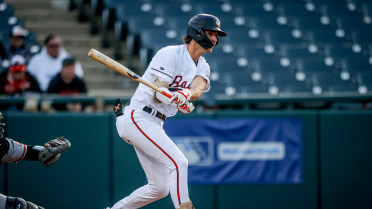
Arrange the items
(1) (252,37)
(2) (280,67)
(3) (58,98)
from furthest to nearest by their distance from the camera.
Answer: (1) (252,37), (2) (280,67), (3) (58,98)

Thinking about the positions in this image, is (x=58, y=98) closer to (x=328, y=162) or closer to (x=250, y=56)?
(x=328, y=162)

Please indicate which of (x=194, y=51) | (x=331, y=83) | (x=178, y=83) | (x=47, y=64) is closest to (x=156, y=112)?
(x=178, y=83)

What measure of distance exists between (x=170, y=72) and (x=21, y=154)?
1341mm

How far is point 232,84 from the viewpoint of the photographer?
7898mm

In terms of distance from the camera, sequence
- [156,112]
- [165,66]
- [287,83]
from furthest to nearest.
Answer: [287,83] < [156,112] < [165,66]

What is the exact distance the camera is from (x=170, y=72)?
12.5 ft

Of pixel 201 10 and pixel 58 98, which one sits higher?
pixel 201 10

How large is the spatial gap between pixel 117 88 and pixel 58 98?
3.40 meters

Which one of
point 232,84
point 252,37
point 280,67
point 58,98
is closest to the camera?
point 58,98

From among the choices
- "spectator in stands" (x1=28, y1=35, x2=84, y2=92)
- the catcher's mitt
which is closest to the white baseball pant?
the catcher's mitt

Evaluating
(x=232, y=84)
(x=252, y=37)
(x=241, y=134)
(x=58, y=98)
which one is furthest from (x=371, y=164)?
(x=252, y=37)

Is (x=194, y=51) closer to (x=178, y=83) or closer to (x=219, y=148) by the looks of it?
(x=178, y=83)

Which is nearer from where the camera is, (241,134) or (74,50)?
(241,134)

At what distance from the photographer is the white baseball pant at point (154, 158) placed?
3732 mm
